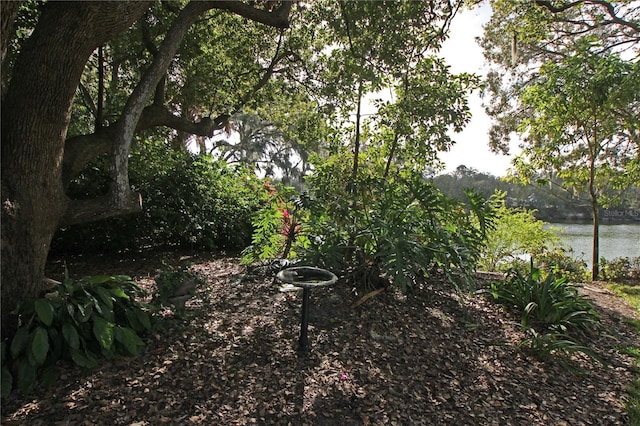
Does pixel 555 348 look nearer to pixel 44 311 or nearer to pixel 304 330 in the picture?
pixel 304 330

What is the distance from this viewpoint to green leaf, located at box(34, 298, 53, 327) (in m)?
1.90

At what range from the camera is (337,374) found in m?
2.19

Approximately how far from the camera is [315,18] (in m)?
5.13

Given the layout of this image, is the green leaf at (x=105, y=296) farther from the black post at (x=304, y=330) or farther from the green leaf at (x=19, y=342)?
the black post at (x=304, y=330)

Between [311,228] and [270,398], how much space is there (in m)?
1.77

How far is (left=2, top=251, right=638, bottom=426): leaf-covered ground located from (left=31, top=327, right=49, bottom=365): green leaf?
19 cm

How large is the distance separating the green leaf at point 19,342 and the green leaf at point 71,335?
6.5 inches

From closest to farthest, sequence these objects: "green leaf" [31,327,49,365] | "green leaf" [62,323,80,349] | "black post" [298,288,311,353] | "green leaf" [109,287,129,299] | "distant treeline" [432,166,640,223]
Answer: "green leaf" [31,327,49,365] → "green leaf" [62,323,80,349] → "green leaf" [109,287,129,299] → "black post" [298,288,311,353] → "distant treeline" [432,166,640,223]

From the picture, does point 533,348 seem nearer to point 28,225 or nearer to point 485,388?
point 485,388

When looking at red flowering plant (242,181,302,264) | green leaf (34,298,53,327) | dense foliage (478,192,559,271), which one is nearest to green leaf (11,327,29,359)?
green leaf (34,298,53,327)

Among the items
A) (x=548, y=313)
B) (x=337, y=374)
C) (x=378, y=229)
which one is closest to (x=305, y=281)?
(x=337, y=374)

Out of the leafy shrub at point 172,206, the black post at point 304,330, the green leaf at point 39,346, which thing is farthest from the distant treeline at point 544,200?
the green leaf at point 39,346

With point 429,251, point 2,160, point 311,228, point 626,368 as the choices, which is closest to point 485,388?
point 429,251

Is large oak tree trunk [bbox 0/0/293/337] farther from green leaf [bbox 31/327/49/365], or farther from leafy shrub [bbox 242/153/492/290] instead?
leafy shrub [bbox 242/153/492/290]
